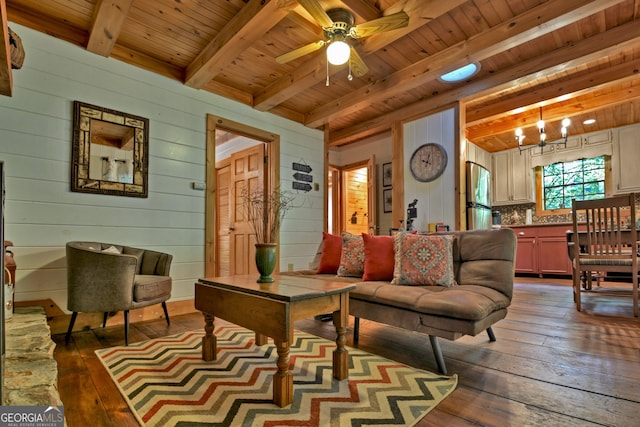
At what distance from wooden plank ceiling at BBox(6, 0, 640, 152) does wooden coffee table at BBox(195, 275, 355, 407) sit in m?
1.95

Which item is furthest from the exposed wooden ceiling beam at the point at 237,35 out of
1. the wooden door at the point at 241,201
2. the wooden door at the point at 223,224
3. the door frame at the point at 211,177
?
the wooden door at the point at 223,224

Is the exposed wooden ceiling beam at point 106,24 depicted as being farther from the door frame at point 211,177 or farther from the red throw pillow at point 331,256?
the red throw pillow at point 331,256

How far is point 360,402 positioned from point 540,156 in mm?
6679

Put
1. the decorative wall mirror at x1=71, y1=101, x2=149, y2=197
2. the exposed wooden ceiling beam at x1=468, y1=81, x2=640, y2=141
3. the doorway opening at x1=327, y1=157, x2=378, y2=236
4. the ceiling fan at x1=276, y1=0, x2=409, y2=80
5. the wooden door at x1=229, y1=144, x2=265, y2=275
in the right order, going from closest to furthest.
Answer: the ceiling fan at x1=276, y1=0, x2=409, y2=80 → the decorative wall mirror at x1=71, y1=101, x2=149, y2=197 → the exposed wooden ceiling beam at x1=468, y1=81, x2=640, y2=141 → the wooden door at x1=229, y1=144, x2=265, y2=275 → the doorway opening at x1=327, y1=157, x2=378, y2=236

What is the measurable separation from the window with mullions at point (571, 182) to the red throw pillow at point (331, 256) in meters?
5.50

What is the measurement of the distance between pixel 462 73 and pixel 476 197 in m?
1.58

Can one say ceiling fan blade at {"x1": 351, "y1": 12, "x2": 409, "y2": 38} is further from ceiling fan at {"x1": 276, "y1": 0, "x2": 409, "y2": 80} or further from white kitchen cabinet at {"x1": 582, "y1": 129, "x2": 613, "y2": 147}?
white kitchen cabinet at {"x1": 582, "y1": 129, "x2": 613, "y2": 147}

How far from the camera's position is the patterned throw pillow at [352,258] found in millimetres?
2727

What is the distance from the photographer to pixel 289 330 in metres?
1.46

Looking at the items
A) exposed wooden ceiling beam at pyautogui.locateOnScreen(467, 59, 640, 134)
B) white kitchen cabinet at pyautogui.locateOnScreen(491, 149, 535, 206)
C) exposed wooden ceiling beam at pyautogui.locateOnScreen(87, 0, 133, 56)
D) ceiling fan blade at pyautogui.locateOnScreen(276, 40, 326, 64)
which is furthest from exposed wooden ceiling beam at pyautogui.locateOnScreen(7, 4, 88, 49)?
white kitchen cabinet at pyautogui.locateOnScreen(491, 149, 535, 206)

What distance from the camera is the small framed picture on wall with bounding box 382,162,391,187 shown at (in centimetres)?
558

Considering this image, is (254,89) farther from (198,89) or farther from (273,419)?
(273,419)

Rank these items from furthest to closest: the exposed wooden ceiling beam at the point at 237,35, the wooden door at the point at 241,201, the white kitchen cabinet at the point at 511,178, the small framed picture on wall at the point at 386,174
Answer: the white kitchen cabinet at the point at 511,178 < the small framed picture on wall at the point at 386,174 < the wooden door at the point at 241,201 < the exposed wooden ceiling beam at the point at 237,35

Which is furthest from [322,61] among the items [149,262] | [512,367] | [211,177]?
[512,367]
